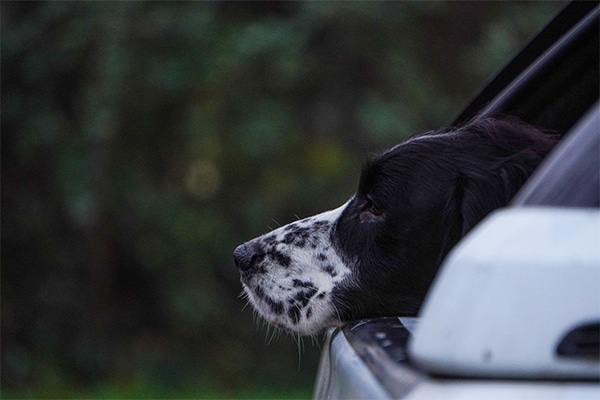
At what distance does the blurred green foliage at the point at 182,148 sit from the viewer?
7.86 meters

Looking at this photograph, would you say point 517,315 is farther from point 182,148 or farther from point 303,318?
point 182,148

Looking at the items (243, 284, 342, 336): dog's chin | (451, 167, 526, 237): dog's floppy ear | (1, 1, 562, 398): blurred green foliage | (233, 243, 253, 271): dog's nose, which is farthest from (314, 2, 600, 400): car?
(1, 1, 562, 398): blurred green foliage

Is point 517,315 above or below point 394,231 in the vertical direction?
above

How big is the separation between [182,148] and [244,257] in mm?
5458

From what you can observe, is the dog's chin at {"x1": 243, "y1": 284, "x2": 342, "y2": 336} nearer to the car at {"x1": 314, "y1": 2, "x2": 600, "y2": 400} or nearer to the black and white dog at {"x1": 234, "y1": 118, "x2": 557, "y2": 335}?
the black and white dog at {"x1": 234, "y1": 118, "x2": 557, "y2": 335}

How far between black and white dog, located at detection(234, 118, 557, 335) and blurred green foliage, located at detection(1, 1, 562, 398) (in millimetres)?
4879

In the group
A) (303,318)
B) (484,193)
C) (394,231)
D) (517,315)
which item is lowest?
(303,318)

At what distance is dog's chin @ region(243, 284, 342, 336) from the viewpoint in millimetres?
2807

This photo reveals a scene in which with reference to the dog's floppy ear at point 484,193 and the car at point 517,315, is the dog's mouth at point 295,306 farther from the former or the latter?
the car at point 517,315

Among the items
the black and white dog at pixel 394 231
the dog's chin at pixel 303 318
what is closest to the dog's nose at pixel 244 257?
the black and white dog at pixel 394 231

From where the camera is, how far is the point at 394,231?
278 centimetres

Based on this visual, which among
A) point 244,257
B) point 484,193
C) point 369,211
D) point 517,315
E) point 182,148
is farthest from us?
point 182,148

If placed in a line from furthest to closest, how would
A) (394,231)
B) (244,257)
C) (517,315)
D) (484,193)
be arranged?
(244,257) < (394,231) < (484,193) < (517,315)

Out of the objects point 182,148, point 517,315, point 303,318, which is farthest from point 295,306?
point 182,148
